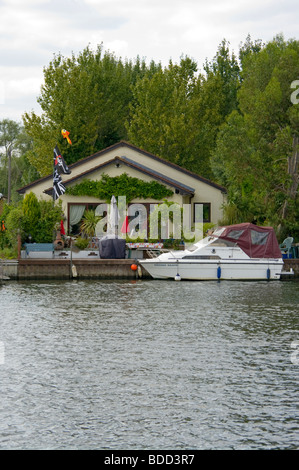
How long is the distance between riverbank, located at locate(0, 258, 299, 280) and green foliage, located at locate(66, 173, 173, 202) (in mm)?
9864

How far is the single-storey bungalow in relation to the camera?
49.3 metres

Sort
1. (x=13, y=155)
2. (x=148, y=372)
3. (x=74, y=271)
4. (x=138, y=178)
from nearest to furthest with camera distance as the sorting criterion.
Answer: (x=148, y=372) < (x=74, y=271) < (x=138, y=178) < (x=13, y=155)

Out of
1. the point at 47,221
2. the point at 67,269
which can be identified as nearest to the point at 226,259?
the point at 67,269

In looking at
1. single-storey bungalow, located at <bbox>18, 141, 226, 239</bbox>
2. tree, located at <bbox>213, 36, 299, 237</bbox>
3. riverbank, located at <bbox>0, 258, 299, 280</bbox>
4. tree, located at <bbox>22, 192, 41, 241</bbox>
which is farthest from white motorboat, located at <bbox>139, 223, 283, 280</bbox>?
single-storey bungalow, located at <bbox>18, 141, 226, 239</bbox>

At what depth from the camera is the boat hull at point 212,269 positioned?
39469 millimetres

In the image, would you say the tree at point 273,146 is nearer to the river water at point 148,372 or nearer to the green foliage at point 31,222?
the green foliage at point 31,222

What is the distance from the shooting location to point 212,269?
39500 millimetres

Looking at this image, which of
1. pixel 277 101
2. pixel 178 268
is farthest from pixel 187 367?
pixel 277 101

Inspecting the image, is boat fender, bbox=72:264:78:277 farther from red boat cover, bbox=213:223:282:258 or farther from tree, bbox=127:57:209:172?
tree, bbox=127:57:209:172

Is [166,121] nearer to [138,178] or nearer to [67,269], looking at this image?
[138,178]

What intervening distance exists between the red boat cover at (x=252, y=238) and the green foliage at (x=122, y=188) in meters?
9.98

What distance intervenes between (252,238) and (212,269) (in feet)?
8.43
